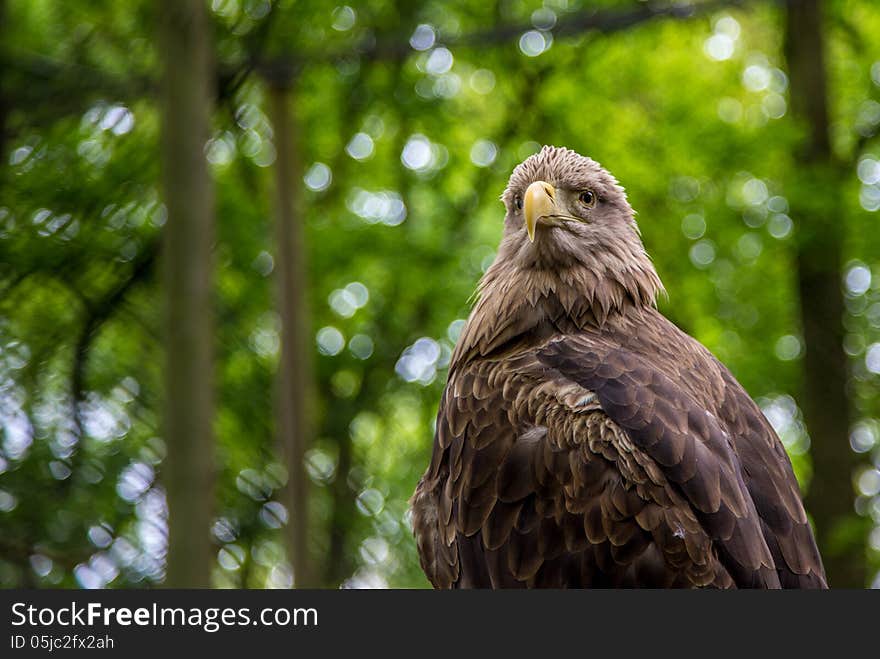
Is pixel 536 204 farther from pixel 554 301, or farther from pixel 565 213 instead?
pixel 554 301

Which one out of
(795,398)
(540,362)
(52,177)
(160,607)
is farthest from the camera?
(795,398)

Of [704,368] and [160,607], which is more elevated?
[704,368]

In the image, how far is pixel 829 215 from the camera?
34.9 ft

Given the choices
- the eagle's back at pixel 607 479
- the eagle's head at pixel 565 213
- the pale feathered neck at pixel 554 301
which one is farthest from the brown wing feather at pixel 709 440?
the eagle's head at pixel 565 213

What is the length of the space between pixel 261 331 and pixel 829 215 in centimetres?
545

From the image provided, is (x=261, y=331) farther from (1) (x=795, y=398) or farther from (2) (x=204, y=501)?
(2) (x=204, y=501)

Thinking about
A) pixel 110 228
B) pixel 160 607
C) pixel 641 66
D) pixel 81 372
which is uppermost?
pixel 641 66

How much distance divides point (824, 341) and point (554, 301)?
7378 mm

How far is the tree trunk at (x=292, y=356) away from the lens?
6348 mm

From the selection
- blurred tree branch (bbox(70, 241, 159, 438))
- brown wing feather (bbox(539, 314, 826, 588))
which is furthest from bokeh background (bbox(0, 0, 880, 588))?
brown wing feather (bbox(539, 314, 826, 588))

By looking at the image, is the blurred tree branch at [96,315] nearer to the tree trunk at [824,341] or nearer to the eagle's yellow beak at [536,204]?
the eagle's yellow beak at [536,204]

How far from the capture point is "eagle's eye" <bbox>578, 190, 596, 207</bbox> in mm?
4586

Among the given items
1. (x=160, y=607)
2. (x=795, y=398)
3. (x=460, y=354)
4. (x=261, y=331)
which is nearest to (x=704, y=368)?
(x=460, y=354)

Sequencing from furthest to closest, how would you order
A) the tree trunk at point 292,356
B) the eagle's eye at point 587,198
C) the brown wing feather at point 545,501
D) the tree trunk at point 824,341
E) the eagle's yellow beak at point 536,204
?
the tree trunk at point 824,341 < the tree trunk at point 292,356 < the eagle's eye at point 587,198 < the eagle's yellow beak at point 536,204 < the brown wing feather at point 545,501
